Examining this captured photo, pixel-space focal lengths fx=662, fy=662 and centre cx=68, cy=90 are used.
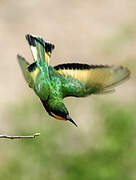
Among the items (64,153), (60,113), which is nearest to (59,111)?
(60,113)

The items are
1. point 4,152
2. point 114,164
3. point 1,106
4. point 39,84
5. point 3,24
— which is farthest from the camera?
point 3,24

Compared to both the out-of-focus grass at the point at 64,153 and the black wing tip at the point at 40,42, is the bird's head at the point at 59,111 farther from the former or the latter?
the out-of-focus grass at the point at 64,153

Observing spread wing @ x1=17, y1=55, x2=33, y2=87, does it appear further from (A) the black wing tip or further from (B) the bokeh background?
(B) the bokeh background

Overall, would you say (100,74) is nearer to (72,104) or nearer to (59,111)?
(59,111)

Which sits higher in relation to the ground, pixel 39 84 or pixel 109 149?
pixel 39 84

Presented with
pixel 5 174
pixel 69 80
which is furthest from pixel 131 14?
pixel 69 80

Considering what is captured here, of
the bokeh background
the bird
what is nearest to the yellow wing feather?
the bird

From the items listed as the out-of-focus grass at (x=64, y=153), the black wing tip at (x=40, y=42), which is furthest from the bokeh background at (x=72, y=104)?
the black wing tip at (x=40, y=42)

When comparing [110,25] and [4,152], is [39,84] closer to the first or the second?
[4,152]
